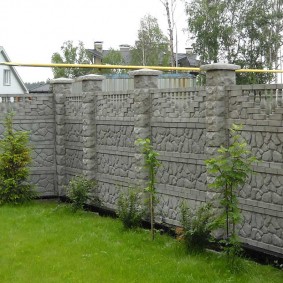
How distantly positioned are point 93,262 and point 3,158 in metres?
5.01

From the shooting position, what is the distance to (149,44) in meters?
38.0

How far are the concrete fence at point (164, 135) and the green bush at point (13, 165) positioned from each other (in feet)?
2.07

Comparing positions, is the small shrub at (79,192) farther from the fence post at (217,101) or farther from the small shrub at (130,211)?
the fence post at (217,101)

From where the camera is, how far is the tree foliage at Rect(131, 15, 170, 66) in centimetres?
3775

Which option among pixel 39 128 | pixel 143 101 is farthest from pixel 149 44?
pixel 143 101

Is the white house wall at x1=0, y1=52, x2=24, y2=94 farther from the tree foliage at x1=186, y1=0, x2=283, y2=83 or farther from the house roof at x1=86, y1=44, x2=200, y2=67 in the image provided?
the tree foliage at x1=186, y1=0, x2=283, y2=83

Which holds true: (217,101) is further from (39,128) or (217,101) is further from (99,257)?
(39,128)

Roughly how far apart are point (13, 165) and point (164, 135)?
4.10 meters

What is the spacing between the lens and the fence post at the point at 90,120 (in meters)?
10.4

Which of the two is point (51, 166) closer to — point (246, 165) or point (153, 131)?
point (153, 131)

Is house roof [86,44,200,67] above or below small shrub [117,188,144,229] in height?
above

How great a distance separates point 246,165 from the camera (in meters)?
6.07

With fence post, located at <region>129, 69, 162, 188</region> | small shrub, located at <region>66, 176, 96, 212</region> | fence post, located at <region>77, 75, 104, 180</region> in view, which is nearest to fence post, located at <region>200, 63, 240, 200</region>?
fence post, located at <region>129, 69, 162, 188</region>

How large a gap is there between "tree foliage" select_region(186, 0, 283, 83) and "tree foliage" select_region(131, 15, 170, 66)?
370 inches
